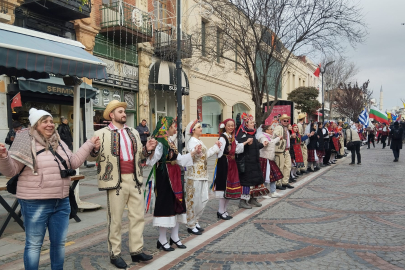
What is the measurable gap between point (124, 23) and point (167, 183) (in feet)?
37.7

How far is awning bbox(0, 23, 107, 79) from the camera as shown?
16.3 feet

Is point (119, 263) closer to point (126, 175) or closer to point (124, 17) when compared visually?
point (126, 175)

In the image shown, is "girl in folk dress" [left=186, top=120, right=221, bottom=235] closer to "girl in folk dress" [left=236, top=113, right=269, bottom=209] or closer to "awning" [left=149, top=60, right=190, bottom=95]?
"girl in folk dress" [left=236, top=113, right=269, bottom=209]

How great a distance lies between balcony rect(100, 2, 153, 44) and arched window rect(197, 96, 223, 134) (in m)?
6.76

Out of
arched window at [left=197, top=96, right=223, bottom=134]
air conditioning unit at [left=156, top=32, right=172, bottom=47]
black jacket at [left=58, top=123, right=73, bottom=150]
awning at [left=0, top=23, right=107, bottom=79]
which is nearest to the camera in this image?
awning at [left=0, top=23, right=107, bottom=79]

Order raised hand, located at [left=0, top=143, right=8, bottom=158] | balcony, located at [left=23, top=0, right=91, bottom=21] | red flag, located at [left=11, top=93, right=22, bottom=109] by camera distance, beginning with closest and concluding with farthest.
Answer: raised hand, located at [left=0, top=143, right=8, bottom=158], red flag, located at [left=11, top=93, right=22, bottom=109], balcony, located at [left=23, top=0, right=91, bottom=21]

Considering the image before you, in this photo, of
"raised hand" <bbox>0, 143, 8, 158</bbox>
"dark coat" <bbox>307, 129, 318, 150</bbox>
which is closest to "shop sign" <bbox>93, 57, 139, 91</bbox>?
"dark coat" <bbox>307, 129, 318, 150</bbox>

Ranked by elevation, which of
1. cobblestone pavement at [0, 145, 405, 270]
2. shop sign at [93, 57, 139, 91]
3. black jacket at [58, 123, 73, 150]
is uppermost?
shop sign at [93, 57, 139, 91]

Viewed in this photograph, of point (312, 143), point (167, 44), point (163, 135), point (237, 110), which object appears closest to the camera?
point (163, 135)

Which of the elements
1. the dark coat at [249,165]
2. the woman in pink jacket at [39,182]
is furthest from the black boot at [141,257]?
the dark coat at [249,165]

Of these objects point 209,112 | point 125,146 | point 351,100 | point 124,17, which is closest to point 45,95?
point 124,17

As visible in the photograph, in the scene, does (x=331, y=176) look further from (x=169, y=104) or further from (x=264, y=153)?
(x=169, y=104)

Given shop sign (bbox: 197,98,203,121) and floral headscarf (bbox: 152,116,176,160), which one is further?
shop sign (bbox: 197,98,203,121)

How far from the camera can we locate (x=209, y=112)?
22734 millimetres
